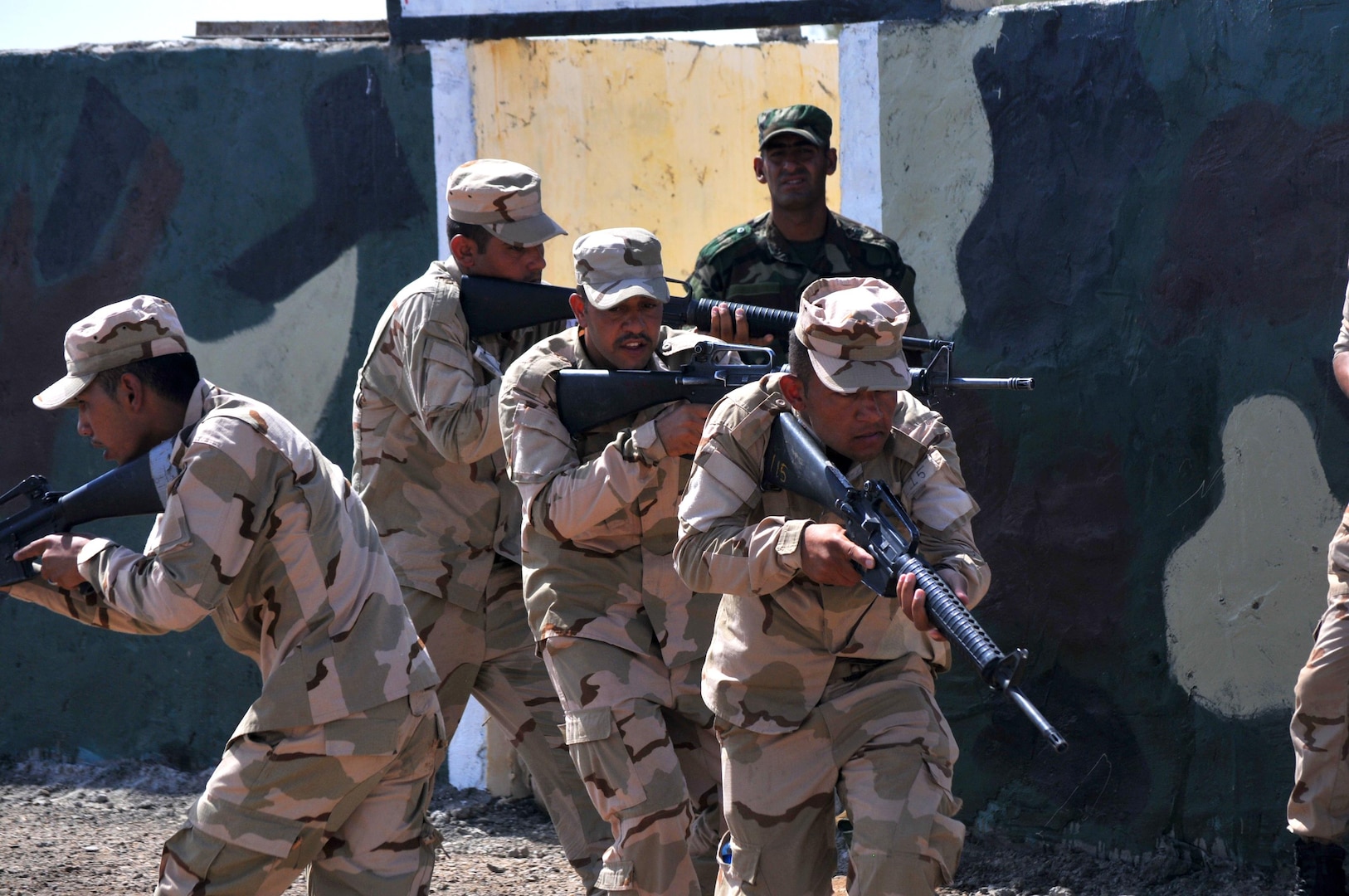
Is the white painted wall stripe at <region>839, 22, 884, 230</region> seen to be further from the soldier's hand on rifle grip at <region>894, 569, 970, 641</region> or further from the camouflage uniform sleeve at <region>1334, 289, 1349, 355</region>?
the soldier's hand on rifle grip at <region>894, 569, 970, 641</region>

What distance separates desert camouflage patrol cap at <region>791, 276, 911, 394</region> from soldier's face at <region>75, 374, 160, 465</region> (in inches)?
58.5

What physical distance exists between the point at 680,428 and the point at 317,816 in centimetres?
134

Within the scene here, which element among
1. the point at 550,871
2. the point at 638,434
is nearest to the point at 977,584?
the point at 638,434

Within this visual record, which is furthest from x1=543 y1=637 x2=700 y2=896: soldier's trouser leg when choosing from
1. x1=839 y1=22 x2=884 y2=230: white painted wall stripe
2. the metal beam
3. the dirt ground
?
the metal beam

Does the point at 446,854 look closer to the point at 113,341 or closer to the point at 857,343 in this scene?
the point at 113,341

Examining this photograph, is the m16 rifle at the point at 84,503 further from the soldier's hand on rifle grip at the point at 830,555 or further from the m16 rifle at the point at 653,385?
the soldier's hand on rifle grip at the point at 830,555

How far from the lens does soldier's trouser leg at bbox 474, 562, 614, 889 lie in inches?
179

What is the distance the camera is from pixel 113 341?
3479mm

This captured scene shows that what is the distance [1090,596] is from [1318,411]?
920 millimetres

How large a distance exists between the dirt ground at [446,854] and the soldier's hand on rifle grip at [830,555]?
1.86 m

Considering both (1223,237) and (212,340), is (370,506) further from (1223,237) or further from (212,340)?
(1223,237)

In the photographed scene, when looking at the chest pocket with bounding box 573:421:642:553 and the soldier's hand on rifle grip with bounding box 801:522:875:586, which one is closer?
the soldier's hand on rifle grip with bounding box 801:522:875:586

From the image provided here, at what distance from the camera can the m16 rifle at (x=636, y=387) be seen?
426 centimetres

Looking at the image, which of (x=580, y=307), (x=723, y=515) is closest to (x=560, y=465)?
(x=580, y=307)
